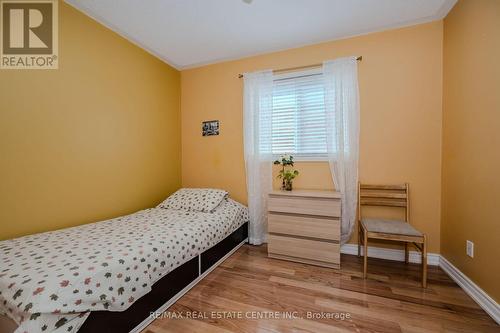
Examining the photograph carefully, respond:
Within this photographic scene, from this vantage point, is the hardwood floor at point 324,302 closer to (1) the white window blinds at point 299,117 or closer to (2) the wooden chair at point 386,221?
(2) the wooden chair at point 386,221

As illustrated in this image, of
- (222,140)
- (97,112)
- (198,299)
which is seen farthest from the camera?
(222,140)

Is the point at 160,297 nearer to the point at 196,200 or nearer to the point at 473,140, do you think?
the point at 196,200

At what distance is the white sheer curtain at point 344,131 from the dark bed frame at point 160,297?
136cm

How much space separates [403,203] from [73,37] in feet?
11.4

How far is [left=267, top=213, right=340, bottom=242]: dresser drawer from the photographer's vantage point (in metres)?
1.98

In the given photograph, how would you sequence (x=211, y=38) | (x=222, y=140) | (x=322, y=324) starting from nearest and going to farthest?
(x=322, y=324) → (x=211, y=38) → (x=222, y=140)

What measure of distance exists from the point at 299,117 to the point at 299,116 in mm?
12

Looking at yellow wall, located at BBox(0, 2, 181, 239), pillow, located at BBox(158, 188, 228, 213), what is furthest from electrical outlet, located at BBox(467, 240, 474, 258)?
yellow wall, located at BBox(0, 2, 181, 239)

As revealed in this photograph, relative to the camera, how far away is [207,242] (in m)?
1.88

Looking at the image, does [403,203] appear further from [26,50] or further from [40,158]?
[26,50]

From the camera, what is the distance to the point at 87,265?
1.09 meters

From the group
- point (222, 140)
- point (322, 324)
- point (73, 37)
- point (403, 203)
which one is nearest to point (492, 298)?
point (403, 203)

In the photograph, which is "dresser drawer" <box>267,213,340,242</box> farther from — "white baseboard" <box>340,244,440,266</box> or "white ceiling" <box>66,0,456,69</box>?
"white ceiling" <box>66,0,456,69</box>

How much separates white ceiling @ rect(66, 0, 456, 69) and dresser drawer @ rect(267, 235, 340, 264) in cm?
220
